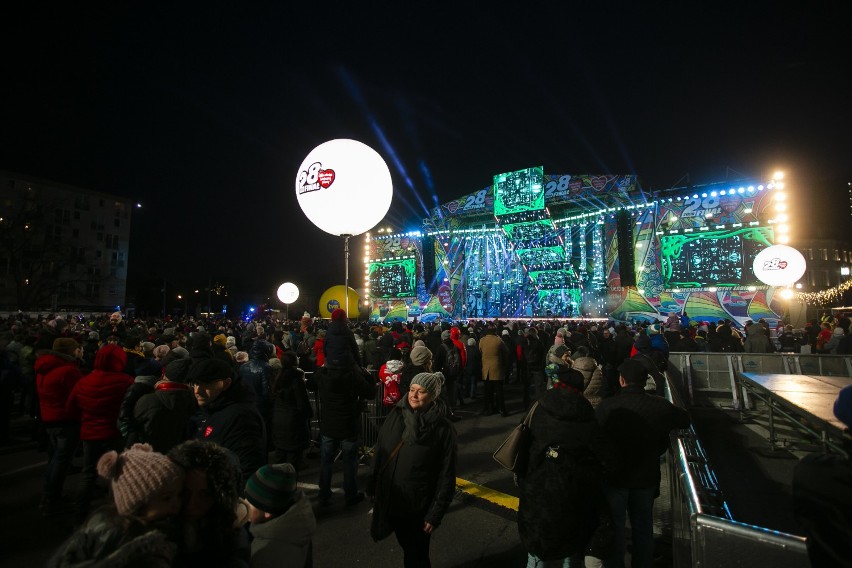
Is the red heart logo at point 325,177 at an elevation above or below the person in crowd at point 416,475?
above

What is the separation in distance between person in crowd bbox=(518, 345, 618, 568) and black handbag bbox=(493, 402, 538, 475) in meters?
0.04

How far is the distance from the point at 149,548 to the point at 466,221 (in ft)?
125

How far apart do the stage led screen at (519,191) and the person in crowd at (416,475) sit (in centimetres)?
3122

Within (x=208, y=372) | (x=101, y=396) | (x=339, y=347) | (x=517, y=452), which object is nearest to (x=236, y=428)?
(x=208, y=372)

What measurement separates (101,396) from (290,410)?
2.11 meters

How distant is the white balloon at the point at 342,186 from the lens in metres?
5.83

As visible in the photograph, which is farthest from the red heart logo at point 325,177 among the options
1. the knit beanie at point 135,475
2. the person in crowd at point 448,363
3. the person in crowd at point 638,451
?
the person in crowd at point 448,363

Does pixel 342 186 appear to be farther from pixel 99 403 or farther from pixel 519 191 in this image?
pixel 519 191

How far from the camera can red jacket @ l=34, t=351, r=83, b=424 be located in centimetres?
506

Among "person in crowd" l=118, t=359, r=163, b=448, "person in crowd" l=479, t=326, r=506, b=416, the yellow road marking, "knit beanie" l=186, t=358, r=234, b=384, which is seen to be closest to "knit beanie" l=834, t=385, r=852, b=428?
"knit beanie" l=186, t=358, r=234, b=384

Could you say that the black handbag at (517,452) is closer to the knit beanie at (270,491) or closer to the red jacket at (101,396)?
the knit beanie at (270,491)

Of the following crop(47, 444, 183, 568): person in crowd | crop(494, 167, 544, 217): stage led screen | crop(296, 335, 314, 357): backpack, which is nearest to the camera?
crop(47, 444, 183, 568): person in crowd

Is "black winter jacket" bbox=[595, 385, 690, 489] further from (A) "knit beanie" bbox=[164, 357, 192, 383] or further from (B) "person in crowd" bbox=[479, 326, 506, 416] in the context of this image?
(B) "person in crowd" bbox=[479, 326, 506, 416]

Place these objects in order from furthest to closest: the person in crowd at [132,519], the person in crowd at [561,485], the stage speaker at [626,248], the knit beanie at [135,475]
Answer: the stage speaker at [626,248]
the person in crowd at [561,485]
the knit beanie at [135,475]
the person in crowd at [132,519]
